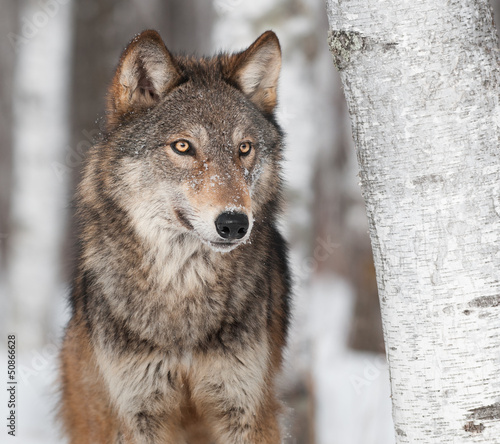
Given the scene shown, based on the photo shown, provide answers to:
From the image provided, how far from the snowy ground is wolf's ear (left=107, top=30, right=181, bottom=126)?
2.57 meters

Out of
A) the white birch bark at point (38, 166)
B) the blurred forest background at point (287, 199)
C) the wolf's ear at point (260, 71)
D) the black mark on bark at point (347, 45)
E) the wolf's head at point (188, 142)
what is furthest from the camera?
the white birch bark at point (38, 166)

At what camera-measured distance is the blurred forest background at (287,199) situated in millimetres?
6332

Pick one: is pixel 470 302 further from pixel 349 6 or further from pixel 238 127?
pixel 238 127

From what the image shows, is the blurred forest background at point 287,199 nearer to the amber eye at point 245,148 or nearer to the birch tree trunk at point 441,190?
the amber eye at point 245,148

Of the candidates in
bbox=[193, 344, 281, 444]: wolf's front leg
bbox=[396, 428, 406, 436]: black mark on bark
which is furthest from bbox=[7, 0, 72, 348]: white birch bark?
bbox=[396, 428, 406, 436]: black mark on bark

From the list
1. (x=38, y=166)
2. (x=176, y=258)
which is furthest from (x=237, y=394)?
(x=38, y=166)

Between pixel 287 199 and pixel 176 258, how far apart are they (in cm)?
237

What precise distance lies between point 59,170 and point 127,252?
229 inches

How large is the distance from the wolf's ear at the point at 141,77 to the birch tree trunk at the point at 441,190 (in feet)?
4.40

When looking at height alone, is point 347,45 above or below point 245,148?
above

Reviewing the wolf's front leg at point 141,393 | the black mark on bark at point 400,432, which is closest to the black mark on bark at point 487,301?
the black mark on bark at point 400,432

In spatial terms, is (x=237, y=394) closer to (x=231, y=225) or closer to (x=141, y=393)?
(x=141, y=393)

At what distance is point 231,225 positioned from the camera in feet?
10.1

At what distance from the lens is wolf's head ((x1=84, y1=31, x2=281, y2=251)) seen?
3.29 metres
